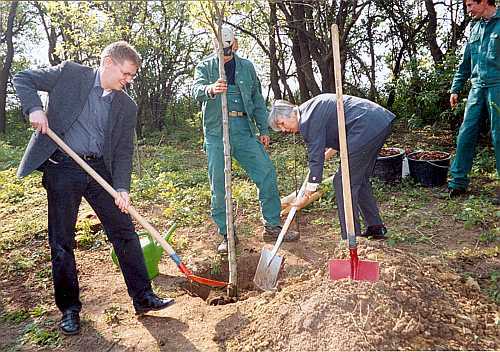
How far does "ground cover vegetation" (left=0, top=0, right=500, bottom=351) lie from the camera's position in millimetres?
2924

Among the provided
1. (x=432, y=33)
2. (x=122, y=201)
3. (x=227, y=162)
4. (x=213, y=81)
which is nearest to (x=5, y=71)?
(x=432, y=33)

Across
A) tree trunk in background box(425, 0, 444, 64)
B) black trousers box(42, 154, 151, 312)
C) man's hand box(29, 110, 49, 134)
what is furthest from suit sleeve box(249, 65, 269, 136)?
tree trunk in background box(425, 0, 444, 64)

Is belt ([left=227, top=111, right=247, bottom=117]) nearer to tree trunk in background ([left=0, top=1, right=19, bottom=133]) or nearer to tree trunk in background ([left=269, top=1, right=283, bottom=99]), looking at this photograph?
tree trunk in background ([left=269, top=1, right=283, bottom=99])

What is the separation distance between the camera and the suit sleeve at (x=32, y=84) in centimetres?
297

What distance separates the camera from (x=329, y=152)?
441 cm

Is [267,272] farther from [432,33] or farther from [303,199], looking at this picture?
[432,33]

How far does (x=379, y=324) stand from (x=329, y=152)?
1.96 meters

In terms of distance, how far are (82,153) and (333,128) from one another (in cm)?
193

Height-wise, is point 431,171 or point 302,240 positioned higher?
point 431,171

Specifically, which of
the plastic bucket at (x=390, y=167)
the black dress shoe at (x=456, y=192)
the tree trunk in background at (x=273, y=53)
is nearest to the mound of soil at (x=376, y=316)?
the black dress shoe at (x=456, y=192)

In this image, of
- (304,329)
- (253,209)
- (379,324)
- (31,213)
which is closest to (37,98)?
(304,329)

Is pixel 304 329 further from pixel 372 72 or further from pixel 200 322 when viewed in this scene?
pixel 372 72

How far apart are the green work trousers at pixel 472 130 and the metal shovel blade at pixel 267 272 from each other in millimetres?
2675

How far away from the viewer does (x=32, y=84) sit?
3.01 meters
